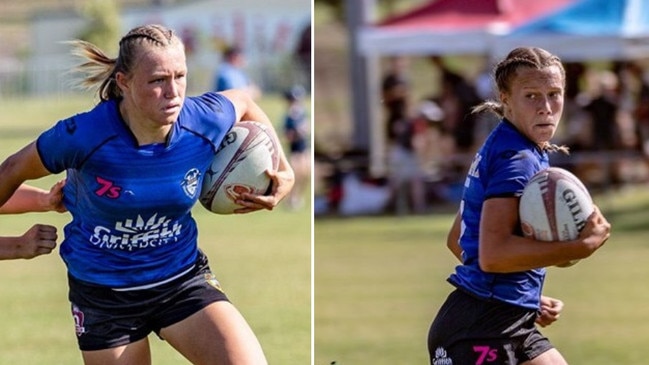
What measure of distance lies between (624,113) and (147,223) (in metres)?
18.4

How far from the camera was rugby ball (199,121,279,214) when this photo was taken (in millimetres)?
5988

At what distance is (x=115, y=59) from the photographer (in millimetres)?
5750

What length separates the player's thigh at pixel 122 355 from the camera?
5.69 m

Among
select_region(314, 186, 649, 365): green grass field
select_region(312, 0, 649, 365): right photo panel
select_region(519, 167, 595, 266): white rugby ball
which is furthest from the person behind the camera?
select_region(314, 186, 649, 365): green grass field

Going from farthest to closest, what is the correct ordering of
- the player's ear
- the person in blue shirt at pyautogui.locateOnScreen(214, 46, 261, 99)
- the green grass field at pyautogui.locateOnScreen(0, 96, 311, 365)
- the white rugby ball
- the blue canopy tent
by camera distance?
1. the blue canopy tent
2. the person in blue shirt at pyautogui.locateOnScreen(214, 46, 261, 99)
3. the green grass field at pyautogui.locateOnScreen(0, 96, 311, 365)
4. the player's ear
5. the white rugby ball

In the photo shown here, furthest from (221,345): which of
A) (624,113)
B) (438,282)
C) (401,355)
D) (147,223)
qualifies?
(624,113)

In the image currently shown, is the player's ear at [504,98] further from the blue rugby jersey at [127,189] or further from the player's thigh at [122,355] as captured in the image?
the player's thigh at [122,355]

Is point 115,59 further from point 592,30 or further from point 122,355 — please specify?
point 592,30

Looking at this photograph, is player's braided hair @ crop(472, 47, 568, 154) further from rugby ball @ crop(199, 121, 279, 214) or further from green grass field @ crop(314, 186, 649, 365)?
green grass field @ crop(314, 186, 649, 365)

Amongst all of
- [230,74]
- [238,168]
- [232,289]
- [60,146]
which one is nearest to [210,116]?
[238,168]

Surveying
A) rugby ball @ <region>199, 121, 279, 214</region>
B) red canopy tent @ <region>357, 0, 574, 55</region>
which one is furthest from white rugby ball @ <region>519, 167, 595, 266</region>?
red canopy tent @ <region>357, 0, 574, 55</region>

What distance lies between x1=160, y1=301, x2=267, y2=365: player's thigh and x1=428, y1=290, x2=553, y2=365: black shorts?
28.8 inches

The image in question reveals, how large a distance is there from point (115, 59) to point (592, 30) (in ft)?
48.5

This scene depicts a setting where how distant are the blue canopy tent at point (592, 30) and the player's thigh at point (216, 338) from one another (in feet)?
48.2
